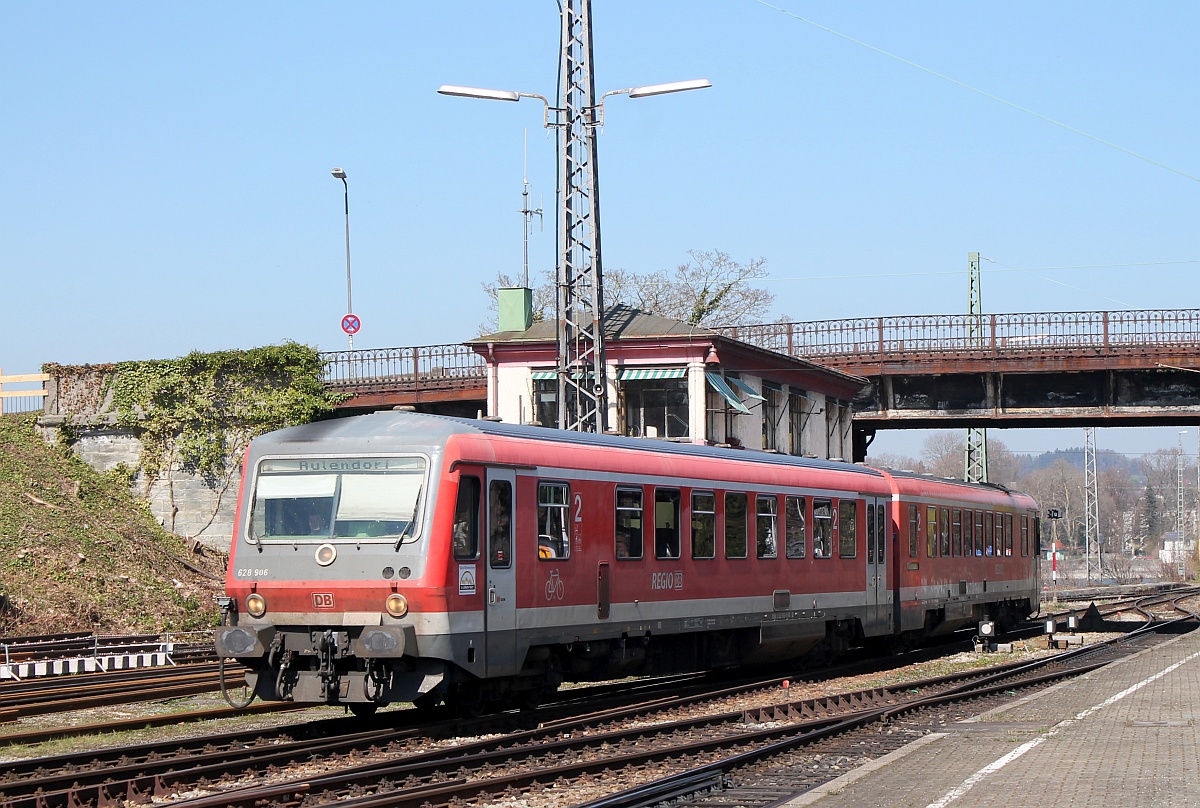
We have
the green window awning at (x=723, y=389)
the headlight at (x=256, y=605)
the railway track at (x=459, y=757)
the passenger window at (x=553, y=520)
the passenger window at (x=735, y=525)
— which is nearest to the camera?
the railway track at (x=459, y=757)

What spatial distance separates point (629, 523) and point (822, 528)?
5.43 m

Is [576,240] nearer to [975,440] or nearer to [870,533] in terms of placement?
[870,533]

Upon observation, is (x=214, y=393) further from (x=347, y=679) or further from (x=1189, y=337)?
(x=1189, y=337)

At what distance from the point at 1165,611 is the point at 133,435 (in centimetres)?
2990

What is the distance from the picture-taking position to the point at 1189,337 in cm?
3656

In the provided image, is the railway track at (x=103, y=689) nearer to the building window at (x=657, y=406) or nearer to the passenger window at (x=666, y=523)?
the passenger window at (x=666, y=523)

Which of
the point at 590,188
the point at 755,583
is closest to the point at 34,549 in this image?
the point at 590,188

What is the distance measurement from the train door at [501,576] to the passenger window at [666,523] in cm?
289

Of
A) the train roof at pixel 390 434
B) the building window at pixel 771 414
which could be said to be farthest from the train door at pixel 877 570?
the building window at pixel 771 414

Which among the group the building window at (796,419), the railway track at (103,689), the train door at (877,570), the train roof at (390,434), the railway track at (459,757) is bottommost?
the railway track at (103,689)

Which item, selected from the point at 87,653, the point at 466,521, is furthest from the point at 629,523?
the point at 87,653

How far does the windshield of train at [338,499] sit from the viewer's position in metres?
13.8

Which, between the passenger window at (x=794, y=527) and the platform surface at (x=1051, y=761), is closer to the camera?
the platform surface at (x=1051, y=761)

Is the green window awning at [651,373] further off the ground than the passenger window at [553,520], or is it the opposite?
the green window awning at [651,373]
